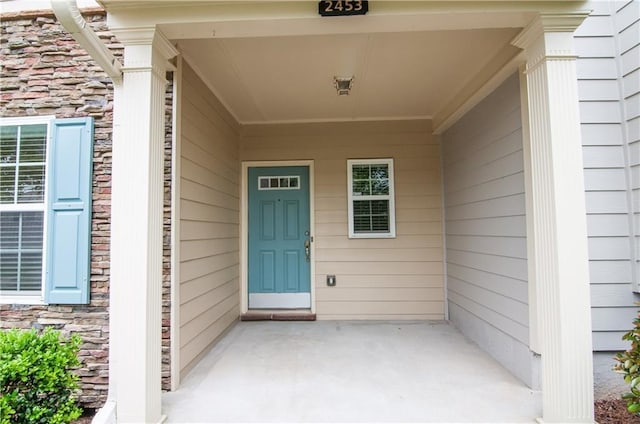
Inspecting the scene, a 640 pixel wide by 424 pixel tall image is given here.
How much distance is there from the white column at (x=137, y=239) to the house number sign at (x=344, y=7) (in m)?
1.04

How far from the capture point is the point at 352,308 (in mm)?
4262

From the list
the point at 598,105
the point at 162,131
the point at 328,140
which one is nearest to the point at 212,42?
the point at 162,131

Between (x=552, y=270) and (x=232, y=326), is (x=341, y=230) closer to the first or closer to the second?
(x=232, y=326)

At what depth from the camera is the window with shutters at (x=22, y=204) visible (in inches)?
95.8

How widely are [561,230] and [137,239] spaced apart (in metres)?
2.43

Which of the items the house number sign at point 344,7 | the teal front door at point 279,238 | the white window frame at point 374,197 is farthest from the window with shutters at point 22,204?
the white window frame at point 374,197

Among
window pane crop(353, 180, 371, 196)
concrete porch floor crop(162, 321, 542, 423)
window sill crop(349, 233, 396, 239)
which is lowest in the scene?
concrete porch floor crop(162, 321, 542, 423)

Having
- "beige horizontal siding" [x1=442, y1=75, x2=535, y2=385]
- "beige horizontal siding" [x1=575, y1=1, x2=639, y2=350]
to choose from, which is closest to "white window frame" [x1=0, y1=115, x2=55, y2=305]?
"beige horizontal siding" [x1=442, y1=75, x2=535, y2=385]

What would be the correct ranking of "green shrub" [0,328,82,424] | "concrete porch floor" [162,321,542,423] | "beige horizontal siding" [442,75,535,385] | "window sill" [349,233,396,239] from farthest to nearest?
"window sill" [349,233,396,239]
"beige horizontal siding" [442,75,535,385]
"concrete porch floor" [162,321,542,423]
"green shrub" [0,328,82,424]

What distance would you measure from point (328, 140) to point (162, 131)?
260 cm

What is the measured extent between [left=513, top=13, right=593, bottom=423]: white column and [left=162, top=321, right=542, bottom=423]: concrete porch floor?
1.28 feet

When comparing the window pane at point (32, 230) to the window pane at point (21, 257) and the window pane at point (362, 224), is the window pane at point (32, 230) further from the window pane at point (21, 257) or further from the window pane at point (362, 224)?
the window pane at point (362, 224)

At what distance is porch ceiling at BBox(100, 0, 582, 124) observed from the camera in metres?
1.97

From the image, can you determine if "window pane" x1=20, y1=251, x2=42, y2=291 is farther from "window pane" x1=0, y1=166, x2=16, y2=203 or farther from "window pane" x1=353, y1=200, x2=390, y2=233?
"window pane" x1=353, y1=200, x2=390, y2=233
